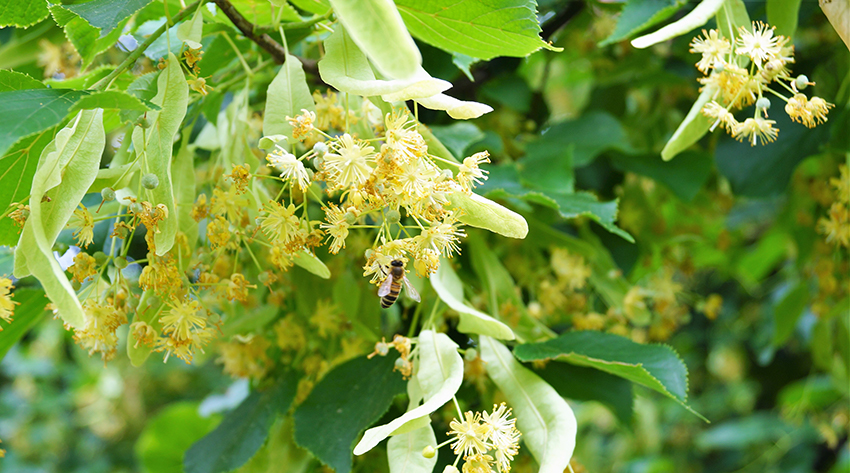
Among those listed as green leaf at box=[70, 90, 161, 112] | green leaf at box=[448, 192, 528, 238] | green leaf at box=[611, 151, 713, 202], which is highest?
green leaf at box=[70, 90, 161, 112]

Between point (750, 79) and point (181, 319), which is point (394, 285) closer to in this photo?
point (181, 319)

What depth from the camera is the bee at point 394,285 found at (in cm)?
58

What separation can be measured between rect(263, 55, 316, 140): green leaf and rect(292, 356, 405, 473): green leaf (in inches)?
14.5

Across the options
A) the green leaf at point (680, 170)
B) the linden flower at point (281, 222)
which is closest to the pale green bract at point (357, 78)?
the linden flower at point (281, 222)

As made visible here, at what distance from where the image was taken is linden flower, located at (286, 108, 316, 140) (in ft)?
1.85

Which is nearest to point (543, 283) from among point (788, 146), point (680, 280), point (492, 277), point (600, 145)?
point (492, 277)

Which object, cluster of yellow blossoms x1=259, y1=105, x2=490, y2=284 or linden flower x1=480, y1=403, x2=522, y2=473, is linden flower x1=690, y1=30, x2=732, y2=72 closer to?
cluster of yellow blossoms x1=259, y1=105, x2=490, y2=284

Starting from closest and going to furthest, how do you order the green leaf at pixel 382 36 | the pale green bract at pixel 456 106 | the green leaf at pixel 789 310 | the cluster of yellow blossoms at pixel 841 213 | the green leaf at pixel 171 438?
Result: the green leaf at pixel 382 36 → the pale green bract at pixel 456 106 → the cluster of yellow blossoms at pixel 841 213 → the green leaf at pixel 789 310 → the green leaf at pixel 171 438

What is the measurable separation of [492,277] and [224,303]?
Answer: 401mm

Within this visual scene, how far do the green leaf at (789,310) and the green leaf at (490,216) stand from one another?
41.2 inches

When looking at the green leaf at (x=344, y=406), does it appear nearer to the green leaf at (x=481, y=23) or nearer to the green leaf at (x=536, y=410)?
the green leaf at (x=536, y=410)

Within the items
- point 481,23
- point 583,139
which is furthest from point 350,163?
point 583,139

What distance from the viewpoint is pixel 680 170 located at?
1160 mm


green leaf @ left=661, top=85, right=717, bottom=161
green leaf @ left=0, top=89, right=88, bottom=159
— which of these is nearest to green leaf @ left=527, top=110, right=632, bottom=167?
green leaf @ left=661, top=85, right=717, bottom=161
